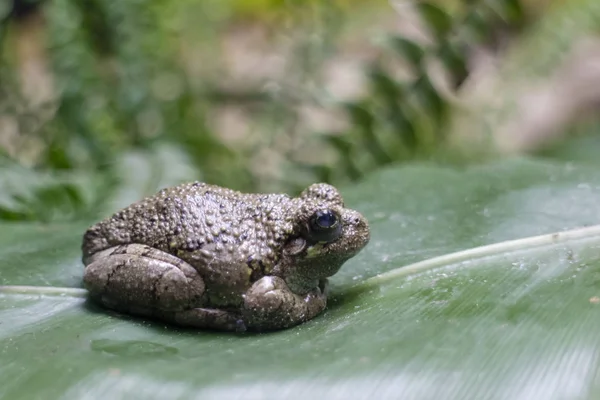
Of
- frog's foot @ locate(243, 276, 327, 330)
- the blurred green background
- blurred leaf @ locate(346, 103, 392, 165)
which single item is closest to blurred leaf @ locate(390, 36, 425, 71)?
the blurred green background

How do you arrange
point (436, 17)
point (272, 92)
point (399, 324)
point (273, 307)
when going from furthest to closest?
point (272, 92), point (436, 17), point (273, 307), point (399, 324)

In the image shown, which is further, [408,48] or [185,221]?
[408,48]

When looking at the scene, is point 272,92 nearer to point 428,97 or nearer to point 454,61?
point 428,97

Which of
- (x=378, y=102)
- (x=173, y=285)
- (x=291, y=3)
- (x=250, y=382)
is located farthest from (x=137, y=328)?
(x=291, y=3)

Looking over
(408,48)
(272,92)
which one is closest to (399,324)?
(408,48)

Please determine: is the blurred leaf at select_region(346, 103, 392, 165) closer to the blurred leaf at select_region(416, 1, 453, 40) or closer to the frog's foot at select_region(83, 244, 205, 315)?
the blurred leaf at select_region(416, 1, 453, 40)

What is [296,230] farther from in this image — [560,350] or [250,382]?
[560,350]

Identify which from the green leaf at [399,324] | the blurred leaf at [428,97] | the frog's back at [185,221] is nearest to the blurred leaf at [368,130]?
the blurred leaf at [428,97]
